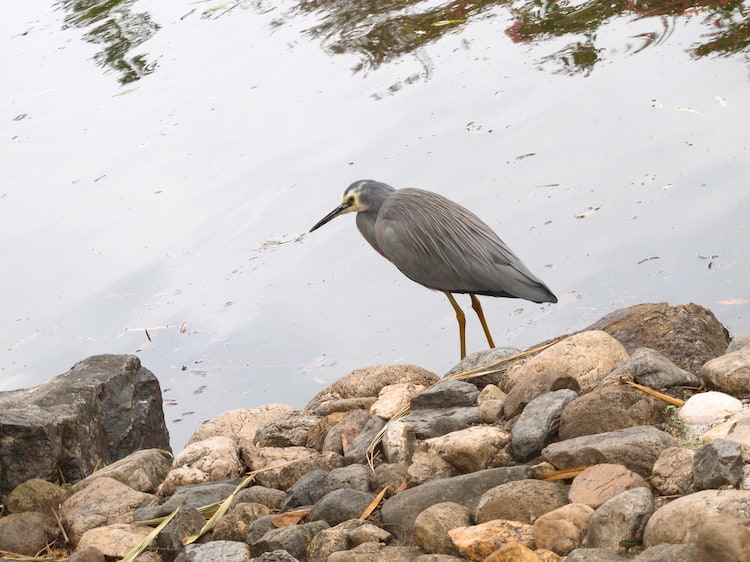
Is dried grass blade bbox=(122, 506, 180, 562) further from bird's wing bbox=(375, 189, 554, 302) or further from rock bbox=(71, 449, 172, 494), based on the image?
bird's wing bbox=(375, 189, 554, 302)

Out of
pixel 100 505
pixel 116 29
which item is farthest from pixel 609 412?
pixel 116 29

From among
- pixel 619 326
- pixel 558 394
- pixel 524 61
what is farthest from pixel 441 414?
pixel 524 61

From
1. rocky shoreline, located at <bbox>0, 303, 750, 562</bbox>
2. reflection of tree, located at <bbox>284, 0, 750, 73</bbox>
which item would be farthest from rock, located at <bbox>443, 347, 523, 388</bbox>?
reflection of tree, located at <bbox>284, 0, 750, 73</bbox>

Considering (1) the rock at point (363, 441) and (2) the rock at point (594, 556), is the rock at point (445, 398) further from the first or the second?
(2) the rock at point (594, 556)

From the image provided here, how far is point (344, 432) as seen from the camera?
3.42 metres

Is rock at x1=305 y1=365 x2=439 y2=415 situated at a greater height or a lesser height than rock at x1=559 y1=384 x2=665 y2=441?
lesser

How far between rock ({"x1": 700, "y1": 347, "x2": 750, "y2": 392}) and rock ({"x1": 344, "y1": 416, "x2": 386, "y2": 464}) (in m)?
1.05

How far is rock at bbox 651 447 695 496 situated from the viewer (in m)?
2.20

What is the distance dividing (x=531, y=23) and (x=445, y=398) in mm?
5294

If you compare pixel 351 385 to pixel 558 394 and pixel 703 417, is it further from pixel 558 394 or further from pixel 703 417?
pixel 703 417

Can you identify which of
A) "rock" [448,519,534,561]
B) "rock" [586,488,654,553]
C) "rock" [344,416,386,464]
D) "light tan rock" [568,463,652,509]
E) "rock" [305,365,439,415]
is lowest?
"rock" [305,365,439,415]

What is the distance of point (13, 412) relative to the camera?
371 cm

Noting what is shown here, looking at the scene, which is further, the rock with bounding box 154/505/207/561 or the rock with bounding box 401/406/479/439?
the rock with bounding box 401/406/479/439

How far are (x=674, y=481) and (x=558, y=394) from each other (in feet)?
2.00
